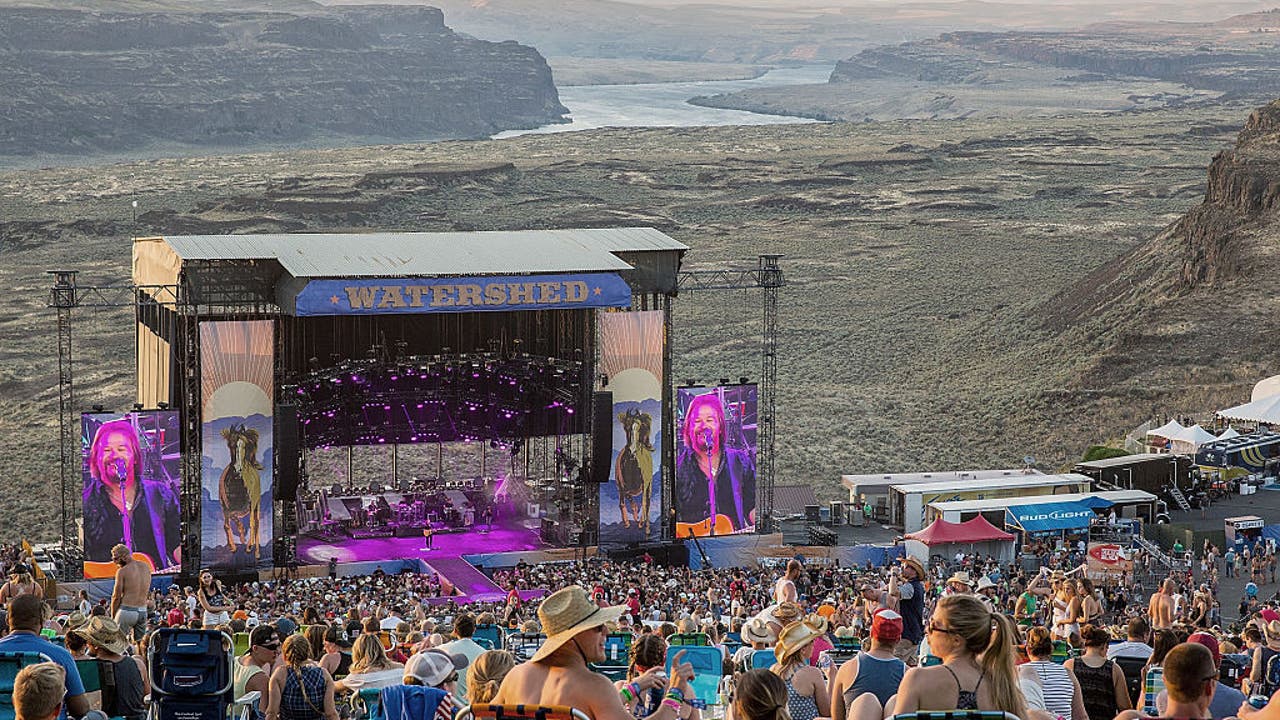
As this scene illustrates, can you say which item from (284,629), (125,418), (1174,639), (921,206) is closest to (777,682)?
(1174,639)

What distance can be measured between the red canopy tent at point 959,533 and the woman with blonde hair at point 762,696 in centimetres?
2686

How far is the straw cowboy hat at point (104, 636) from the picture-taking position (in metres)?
10.3

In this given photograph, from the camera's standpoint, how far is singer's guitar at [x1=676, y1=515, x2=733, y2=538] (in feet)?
118

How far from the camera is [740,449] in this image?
3641 cm

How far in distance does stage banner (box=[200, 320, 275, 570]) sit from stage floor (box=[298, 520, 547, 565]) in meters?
1.37

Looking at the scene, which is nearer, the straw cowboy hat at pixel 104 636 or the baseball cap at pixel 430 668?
the baseball cap at pixel 430 668

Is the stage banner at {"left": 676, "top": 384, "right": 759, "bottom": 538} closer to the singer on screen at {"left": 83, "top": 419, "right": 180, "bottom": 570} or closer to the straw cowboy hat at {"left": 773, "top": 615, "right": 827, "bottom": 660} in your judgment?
the singer on screen at {"left": 83, "top": 419, "right": 180, "bottom": 570}

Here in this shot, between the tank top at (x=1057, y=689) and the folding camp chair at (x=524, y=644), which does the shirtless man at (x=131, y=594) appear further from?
the tank top at (x=1057, y=689)

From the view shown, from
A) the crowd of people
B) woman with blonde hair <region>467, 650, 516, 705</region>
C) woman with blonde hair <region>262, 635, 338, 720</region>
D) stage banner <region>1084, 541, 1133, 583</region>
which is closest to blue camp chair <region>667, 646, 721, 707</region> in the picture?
the crowd of people

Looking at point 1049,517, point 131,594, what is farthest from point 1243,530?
point 131,594

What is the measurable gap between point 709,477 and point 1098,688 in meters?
25.7

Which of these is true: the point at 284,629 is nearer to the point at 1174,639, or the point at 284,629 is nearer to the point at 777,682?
the point at 1174,639

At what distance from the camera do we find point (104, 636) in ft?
34.0

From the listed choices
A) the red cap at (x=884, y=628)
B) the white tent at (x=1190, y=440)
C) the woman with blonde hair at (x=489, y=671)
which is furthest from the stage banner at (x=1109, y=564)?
the woman with blonde hair at (x=489, y=671)
